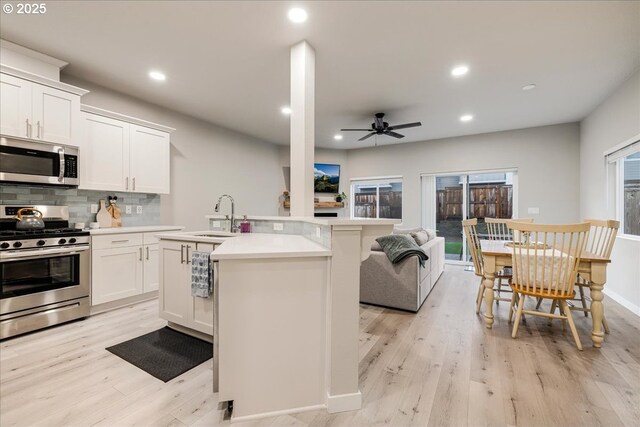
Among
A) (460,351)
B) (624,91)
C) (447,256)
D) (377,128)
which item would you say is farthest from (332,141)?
(460,351)

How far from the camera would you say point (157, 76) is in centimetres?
335

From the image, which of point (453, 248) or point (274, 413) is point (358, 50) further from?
point (453, 248)

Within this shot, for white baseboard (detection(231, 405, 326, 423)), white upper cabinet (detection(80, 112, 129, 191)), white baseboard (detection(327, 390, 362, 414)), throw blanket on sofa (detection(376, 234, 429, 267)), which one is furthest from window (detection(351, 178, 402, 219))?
white baseboard (detection(231, 405, 326, 423))

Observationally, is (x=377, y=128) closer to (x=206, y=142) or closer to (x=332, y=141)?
(x=332, y=141)

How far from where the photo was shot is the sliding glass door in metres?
5.68

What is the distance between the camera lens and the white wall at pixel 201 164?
3.97 metres

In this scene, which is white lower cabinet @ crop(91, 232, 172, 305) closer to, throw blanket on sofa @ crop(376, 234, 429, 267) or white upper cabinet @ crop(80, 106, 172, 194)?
white upper cabinet @ crop(80, 106, 172, 194)

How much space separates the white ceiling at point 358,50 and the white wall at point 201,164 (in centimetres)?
24

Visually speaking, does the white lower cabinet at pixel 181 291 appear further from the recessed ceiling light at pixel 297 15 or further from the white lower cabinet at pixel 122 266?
the recessed ceiling light at pixel 297 15

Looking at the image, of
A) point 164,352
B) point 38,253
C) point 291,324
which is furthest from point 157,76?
point 291,324

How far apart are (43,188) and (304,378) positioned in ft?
11.6

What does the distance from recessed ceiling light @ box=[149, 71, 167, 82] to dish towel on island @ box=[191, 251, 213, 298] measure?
7.83 feet

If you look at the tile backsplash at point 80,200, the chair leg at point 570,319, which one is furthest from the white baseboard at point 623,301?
the tile backsplash at point 80,200

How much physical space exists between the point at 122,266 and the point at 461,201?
244 inches
